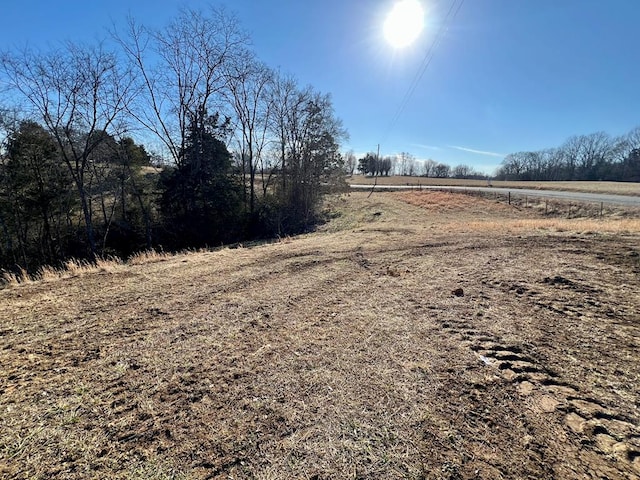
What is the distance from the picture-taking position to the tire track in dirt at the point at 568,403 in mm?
1854

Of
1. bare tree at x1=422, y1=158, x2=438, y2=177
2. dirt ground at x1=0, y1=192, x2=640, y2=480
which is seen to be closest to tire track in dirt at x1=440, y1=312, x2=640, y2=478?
dirt ground at x1=0, y1=192, x2=640, y2=480

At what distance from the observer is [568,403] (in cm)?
226

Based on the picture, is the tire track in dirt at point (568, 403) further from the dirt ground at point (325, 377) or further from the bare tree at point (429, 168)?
the bare tree at point (429, 168)

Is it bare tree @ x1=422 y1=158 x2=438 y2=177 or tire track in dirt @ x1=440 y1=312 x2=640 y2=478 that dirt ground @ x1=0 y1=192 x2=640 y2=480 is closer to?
tire track in dirt @ x1=440 y1=312 x2=640 y2=478

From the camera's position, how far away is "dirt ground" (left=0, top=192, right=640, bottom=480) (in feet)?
5.97

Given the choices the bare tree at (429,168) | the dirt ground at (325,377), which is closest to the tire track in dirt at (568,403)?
the dirt ground at (325,377)

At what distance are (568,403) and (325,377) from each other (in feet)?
6.27

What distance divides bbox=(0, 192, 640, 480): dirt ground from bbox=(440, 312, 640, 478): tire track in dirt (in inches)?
0.5

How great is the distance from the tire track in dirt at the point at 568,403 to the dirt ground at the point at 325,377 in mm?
14

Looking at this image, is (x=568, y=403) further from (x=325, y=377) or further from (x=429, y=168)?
(x=429, y=168)

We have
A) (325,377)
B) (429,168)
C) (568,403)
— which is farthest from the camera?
(429,168)

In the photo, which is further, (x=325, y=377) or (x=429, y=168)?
(x=429, y=168)

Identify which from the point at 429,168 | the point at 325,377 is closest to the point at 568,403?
the point at 325,377

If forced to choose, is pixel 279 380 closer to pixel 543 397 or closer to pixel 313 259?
pixel 543 397
